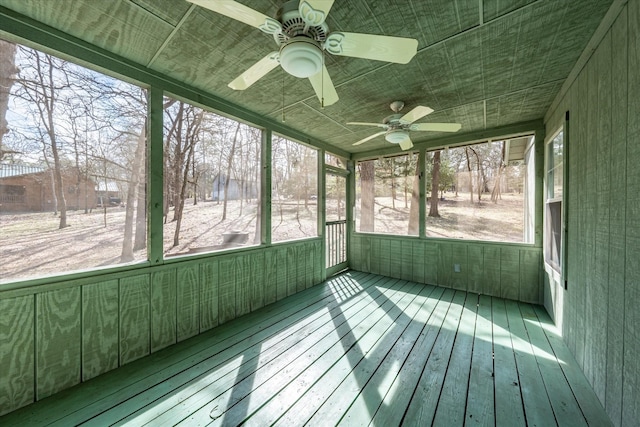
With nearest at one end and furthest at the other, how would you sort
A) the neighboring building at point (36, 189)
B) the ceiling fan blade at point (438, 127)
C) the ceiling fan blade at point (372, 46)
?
the ceiling fan blade at point (372, 46)
the neighboring building at point (36, 189)
the ceiling fan blade at point (438, 127)

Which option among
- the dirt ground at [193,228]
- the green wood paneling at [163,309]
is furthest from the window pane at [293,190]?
the green wood paneling at [163,309]

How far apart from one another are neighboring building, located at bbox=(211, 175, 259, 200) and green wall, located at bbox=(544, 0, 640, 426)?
3144 mm

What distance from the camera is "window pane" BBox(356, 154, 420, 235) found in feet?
14.3

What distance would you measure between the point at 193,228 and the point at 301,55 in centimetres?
195

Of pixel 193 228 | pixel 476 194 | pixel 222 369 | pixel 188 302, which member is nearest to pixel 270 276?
pixel 188 302

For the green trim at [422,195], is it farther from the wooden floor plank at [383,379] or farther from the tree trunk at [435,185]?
the wooden floor plank at [383,379]

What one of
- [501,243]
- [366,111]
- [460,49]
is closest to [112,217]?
[366,111]

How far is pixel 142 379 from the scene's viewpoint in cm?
184

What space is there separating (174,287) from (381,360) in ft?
6.54

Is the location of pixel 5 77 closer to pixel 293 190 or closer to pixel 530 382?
pixel 293 190

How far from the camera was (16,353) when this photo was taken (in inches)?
62.1

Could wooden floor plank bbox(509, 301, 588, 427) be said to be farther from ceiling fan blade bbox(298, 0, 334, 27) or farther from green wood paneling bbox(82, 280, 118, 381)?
green wood paneling bbox(82, 280, 118, 381)

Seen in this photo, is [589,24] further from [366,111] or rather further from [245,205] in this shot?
[245,205]

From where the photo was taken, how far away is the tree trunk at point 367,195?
4.82 m
